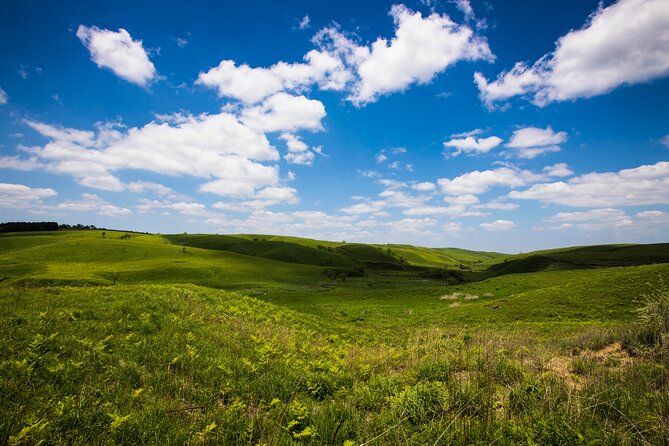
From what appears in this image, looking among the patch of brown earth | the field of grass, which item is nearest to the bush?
the field of grass

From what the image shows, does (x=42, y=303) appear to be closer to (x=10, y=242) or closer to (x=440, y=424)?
(x=440, y=424)

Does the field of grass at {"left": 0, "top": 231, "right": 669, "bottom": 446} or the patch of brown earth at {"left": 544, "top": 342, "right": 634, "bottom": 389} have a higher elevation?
the field of grass at {"left": 0, "top": 231, "right": 669, "bottom": 446}

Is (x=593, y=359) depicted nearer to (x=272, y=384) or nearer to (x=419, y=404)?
(x=419, y=404)

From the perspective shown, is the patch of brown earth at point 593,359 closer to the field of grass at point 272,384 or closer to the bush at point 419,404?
the field of grass at point 272,384

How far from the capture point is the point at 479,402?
695 centimetres

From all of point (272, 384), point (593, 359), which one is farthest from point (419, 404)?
point (593, 359)

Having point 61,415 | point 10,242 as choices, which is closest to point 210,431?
point 61,415

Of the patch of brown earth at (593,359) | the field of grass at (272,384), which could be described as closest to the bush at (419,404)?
the field of grass at (272,384)

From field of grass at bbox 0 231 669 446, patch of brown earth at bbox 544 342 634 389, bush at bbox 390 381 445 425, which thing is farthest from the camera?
patch of brown earth at bbox 544 342 634 389

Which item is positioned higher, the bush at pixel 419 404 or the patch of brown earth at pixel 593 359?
the bush at pixel 419 404

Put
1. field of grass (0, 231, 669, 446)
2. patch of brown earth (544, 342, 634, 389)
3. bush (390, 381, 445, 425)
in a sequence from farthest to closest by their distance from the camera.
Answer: patch of brown earth (544, 342, 634, 389) < bush (390, 381, 445, 425) < field of grass (0, 231, 669, 446)

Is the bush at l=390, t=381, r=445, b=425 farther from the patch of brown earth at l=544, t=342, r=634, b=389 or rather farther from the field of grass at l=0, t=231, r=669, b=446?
the patch of brown earth at l=544, t=342, r=634, b=389

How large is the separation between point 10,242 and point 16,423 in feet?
596

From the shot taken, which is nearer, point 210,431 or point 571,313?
point 210,431
